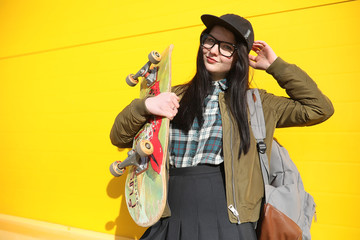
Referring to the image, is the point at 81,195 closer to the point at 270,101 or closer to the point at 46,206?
the point at 46,206

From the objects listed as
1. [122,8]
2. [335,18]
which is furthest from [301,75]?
[122,8]

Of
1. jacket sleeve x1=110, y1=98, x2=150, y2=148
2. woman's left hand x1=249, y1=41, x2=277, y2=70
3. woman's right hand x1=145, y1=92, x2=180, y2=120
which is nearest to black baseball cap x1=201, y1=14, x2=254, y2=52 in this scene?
woman's left hand x1=249, y1=41, x2=277, y2=70

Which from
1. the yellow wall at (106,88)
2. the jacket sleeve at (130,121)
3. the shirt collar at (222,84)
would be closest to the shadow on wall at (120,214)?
the yellow wall at (106,88)

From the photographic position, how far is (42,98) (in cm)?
344

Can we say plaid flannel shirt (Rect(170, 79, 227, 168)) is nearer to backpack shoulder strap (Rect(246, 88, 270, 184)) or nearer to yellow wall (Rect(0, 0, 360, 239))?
backpack shoulder strap (Rect(246, 88, 270, 184))

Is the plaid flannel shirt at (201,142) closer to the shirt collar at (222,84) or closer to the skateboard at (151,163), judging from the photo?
the shirt collar at (222,84)

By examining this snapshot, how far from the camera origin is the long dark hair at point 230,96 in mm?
1625

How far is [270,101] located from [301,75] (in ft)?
0.77

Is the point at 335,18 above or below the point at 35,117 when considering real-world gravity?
above

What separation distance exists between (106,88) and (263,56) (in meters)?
1.84

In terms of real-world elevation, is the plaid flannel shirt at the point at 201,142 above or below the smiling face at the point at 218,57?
below

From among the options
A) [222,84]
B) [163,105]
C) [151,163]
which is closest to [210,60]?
[222,84]

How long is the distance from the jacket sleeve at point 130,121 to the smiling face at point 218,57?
523mm

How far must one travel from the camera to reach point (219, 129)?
5.33ft
